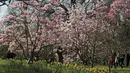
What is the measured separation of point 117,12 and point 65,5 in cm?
915

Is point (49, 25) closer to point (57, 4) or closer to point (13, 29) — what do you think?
point (13, 29)

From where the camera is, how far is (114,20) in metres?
23.9

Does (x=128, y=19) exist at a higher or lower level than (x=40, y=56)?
higher

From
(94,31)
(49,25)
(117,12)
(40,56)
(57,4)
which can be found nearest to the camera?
(94,31)

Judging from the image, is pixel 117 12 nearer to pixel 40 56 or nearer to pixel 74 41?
pixel 74 41

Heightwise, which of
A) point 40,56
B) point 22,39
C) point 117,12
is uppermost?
point 117,12

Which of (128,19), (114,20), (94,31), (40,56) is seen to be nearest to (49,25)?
(94,31)

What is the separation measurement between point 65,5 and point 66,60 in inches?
332

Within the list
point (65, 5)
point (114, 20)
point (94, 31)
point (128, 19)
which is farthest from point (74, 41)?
point (65, 5)

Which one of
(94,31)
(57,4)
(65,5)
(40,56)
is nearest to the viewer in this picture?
(94,31)

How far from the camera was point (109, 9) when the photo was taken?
83.1ft

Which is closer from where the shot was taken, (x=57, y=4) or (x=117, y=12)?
(x=117, y=12)

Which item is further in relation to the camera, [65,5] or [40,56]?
[40,56]

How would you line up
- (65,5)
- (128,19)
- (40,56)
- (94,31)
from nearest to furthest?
(94,31)
(128,19)
(65,5)
(40,56)
